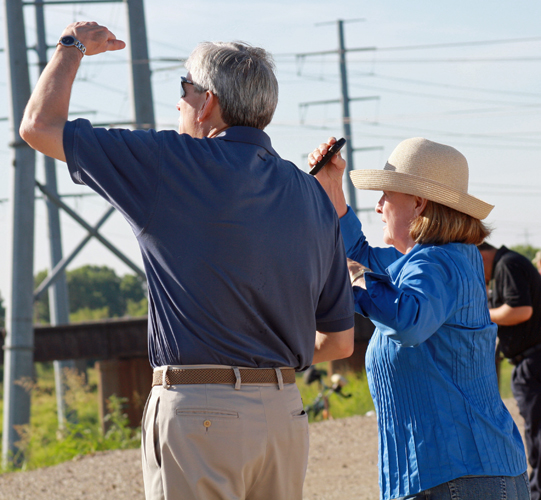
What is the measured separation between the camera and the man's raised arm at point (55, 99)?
1995mm

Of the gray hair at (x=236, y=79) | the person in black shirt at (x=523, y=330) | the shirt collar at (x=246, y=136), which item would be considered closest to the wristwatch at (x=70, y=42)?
the gray hair at (x=236, y=79)

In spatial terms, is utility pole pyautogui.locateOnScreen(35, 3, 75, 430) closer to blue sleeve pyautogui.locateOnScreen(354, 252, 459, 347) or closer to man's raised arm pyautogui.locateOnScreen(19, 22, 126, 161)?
man's raised arm pyautogui.locateOnScreen(19, 22, 126, 161)

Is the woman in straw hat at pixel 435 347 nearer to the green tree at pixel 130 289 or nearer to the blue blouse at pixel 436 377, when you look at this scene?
the blue blouse at pixel 436 377

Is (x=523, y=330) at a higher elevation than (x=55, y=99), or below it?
below

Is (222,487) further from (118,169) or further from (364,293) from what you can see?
(118,169)

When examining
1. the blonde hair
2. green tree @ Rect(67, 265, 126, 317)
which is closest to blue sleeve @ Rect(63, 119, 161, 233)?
the blonde hair

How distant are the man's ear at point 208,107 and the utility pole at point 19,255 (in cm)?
821

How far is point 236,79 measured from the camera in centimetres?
215

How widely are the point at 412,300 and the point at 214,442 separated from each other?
2.26ft

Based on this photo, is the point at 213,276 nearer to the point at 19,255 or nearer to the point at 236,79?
the point at 236,79

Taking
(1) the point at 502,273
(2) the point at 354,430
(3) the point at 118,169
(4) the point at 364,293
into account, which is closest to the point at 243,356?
(4) the point at 364,293

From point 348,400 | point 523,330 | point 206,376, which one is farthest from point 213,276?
point 348,400

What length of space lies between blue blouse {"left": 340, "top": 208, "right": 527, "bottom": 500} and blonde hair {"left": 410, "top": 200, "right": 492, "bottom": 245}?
37mm

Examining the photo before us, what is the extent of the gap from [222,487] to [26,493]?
4900mm
